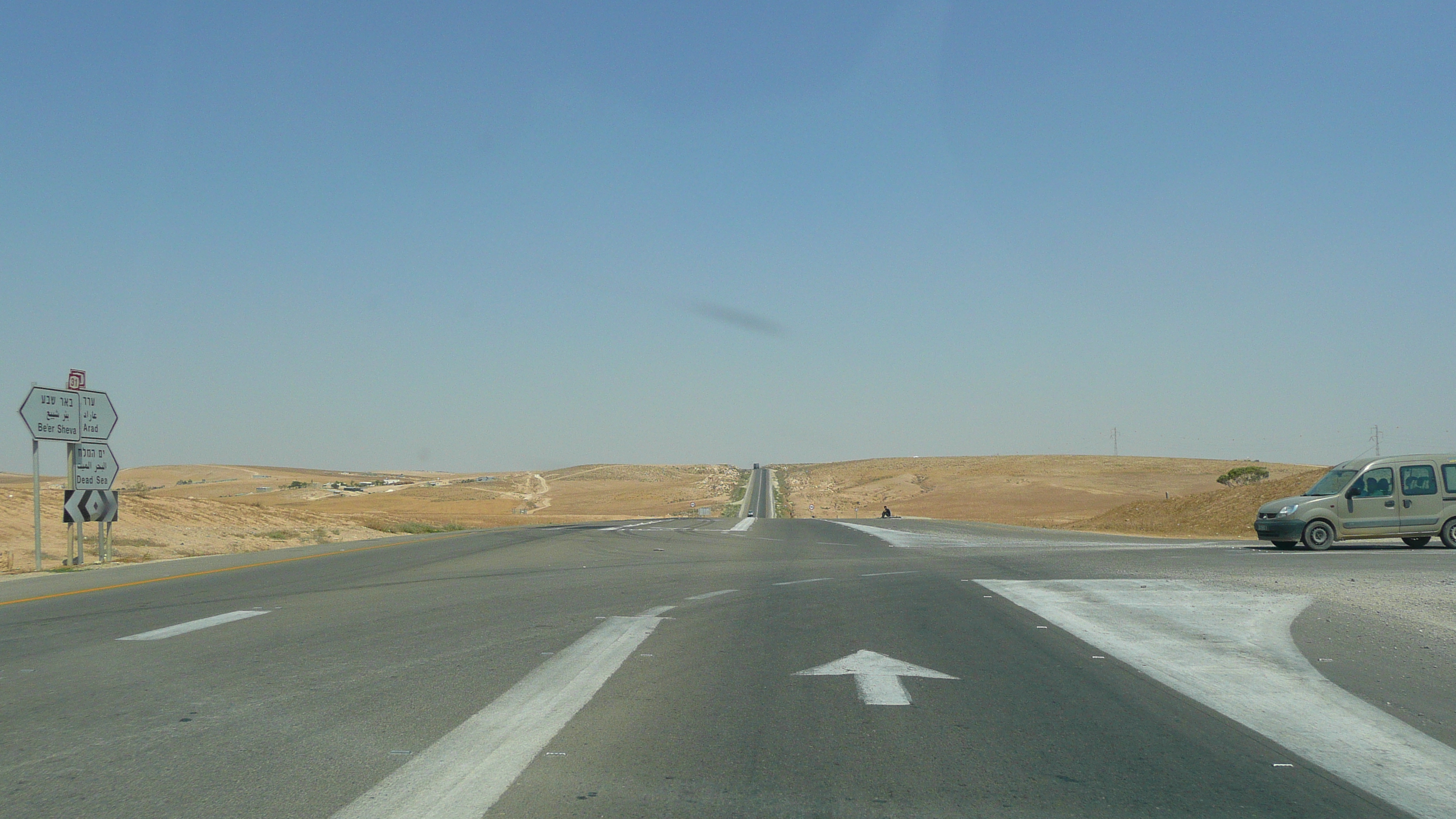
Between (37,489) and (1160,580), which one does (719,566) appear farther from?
(37,489)

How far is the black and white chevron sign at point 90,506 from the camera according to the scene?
784 inches

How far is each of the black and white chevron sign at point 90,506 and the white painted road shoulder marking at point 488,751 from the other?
1607cm

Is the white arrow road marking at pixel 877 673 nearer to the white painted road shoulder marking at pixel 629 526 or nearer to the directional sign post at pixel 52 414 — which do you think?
the directional sign post at pixel 52 414

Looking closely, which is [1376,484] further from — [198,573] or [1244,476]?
[1244,476]

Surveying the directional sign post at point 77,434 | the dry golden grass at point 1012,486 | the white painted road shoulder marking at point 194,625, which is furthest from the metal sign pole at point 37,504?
the dry golden grass at point 1012,486

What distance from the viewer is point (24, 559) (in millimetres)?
22000

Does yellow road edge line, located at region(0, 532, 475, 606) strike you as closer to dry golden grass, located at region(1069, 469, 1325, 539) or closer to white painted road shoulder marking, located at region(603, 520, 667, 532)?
white painted road shoulder marking, located at region(603, 520, 667, 532)

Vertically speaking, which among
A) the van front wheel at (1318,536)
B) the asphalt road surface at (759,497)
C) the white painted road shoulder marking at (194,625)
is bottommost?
the asphalt road surface at (759,497)

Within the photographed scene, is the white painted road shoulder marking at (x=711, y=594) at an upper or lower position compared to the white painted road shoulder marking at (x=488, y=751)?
lower

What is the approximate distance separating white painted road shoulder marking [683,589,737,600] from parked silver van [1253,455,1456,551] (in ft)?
46.5

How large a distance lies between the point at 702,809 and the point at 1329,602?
35.6ft

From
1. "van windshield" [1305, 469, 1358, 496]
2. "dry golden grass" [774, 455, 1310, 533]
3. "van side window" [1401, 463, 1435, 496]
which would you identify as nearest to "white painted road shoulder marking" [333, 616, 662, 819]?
"van windshield" [1305, 469, 1358, 496]

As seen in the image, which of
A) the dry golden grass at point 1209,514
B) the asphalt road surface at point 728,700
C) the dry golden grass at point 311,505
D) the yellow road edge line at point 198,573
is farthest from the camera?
the dry golden grass at point 1209,514

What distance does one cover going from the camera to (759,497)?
97.8 meters
